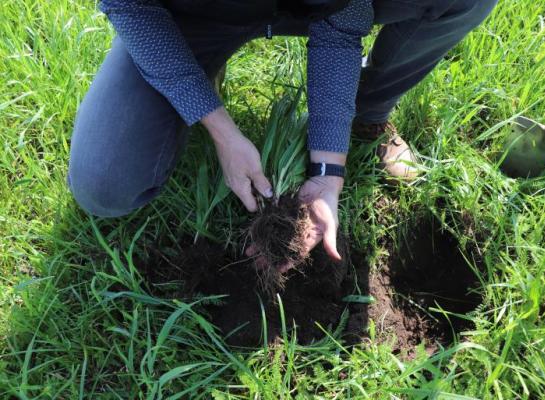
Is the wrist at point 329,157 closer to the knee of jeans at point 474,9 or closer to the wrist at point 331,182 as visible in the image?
the wrist at point 331,182

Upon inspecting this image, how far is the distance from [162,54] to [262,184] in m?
0.42

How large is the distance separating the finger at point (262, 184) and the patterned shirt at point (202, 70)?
6.8 inches

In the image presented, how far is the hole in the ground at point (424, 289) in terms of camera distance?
57.2 inches

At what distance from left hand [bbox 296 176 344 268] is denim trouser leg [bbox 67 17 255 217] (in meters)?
0.43

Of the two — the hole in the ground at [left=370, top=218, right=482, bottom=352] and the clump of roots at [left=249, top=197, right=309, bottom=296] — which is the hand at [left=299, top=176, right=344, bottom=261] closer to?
the clump of roots at [left=249, top=197, right=309, bottom=296]

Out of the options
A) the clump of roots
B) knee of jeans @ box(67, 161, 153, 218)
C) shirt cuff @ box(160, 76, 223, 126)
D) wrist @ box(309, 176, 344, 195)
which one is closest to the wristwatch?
wrist @ box(309, 176, 344, 195)

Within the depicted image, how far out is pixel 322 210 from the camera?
1290 millimetres

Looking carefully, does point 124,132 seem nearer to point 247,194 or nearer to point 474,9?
point 247,194

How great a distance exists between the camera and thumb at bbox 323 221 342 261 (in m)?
1.25

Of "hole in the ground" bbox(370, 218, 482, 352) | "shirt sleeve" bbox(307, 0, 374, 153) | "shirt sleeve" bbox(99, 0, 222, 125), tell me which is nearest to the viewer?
"shirt sleeve" bbox(99, 0, 222, 125)

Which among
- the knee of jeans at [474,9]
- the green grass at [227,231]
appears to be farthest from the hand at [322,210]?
the knee of jeans at [474,9]

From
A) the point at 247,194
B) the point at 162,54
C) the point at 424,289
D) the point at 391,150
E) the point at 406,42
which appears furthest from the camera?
the point at 391,150

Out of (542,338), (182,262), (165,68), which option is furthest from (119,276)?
(542,338)

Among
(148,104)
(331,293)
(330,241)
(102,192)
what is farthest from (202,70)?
(331,293)
